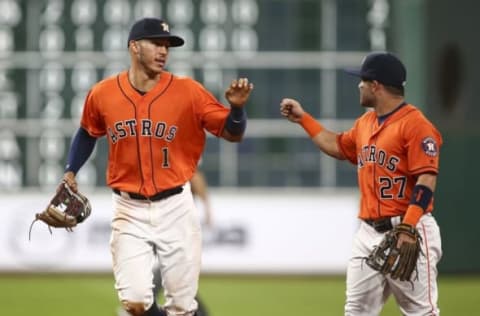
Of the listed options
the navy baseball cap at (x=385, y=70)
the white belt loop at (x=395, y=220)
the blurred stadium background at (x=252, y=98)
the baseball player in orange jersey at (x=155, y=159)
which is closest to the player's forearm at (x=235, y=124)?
the baseball player in orange jersey at (x=155, y=159)

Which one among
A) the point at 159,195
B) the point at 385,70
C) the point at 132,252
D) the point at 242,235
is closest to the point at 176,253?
the point at 132,252

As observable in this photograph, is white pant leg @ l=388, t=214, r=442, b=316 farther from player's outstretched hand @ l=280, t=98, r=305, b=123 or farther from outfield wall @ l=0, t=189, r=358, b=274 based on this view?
outfield wall @ l=0, t=189, r=358, b=274

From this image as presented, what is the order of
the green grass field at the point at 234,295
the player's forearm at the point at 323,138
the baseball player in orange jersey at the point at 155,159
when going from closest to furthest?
the baseball player in orange jersey at the point at 155,159
the player's forearm at the point at 323,138
the green grass field at the point at 234,295

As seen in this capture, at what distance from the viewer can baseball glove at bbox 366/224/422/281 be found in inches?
250

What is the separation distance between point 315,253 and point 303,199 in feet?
2.53

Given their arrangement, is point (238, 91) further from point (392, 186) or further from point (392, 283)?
point (392, 283)

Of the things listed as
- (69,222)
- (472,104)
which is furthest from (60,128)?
(69,222)

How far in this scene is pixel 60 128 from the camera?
15.8m

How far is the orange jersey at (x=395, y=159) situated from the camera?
21.2 feet

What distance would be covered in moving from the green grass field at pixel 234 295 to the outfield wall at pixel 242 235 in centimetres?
22

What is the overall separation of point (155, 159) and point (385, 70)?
1.49 metres

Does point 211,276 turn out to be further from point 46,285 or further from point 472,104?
point 472,104

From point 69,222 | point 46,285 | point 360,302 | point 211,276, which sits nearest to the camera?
point 360,302

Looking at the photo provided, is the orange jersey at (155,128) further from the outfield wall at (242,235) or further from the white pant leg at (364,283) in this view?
the outfield wall at (242,235)
